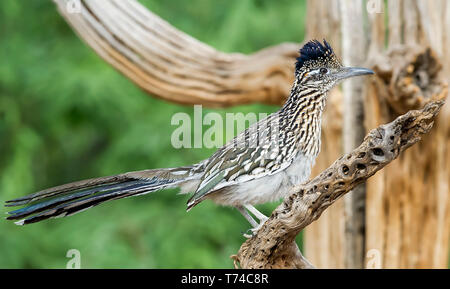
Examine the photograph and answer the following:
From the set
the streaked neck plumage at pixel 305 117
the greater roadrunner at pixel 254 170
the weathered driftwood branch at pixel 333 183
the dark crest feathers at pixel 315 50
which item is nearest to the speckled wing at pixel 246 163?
the greater roadrunner at pixel 254 170

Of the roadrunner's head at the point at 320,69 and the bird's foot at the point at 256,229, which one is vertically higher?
the roadrunner's head at the point at 320,69

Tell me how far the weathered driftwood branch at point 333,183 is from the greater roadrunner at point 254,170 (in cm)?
16

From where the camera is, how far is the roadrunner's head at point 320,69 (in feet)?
12.2

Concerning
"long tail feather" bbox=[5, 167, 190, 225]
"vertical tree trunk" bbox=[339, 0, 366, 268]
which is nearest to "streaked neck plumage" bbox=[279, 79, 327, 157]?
"long tail feather" bbox=[5, 167, 190, 225]

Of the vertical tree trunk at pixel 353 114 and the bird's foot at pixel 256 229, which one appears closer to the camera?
the bird's foot at pixel 256 229

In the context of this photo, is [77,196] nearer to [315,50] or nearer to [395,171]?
[315,50]

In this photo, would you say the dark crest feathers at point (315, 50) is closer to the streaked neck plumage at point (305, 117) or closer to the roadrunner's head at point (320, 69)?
the roadrunner's head at point (320, 69)

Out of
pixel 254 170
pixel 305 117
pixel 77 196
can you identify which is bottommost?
pixel 77 196

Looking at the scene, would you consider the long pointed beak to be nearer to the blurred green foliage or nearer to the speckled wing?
the speckled wing

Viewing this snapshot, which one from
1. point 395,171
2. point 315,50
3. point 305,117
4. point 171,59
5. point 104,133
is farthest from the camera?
point 104,133

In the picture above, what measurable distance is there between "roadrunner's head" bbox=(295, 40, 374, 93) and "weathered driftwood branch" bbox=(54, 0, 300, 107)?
2304 millimetres

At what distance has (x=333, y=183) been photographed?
10.9 feet

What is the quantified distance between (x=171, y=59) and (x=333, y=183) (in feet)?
11.0

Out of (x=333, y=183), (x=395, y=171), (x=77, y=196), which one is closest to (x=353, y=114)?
(x=395, y=171)
